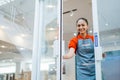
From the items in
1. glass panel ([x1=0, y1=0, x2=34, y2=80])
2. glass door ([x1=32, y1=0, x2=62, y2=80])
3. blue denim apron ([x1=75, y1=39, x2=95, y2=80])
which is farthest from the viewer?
glass panel ([x1=0, y1=0, x2=34, y2=80])

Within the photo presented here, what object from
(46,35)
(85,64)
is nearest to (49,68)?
(46,35)

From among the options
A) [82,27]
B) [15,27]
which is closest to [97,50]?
[82,27]

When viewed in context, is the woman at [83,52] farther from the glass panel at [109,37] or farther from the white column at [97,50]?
the white column at [97,50]

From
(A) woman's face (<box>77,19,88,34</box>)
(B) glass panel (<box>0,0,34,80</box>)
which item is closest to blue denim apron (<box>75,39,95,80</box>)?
(A) woman's face (<box>77,19,88,34</box>)

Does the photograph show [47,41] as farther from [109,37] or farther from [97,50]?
[109,37]

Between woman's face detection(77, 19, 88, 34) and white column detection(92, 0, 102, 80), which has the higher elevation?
woman's face detection(77, 19, 88, 34)

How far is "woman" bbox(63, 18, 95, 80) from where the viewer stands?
1.65 metres

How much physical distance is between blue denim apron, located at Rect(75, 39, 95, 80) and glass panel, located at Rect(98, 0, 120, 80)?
145 millimetres

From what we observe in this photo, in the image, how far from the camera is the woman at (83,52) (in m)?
1.65

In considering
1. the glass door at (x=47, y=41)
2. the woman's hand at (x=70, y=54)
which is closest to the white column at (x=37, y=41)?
the glass door at (x=47, y=41)

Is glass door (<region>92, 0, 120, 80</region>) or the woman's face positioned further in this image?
the woman's face

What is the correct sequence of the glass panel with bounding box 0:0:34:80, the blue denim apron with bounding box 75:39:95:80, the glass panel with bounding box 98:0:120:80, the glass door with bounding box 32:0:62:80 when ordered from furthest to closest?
the glass panel with bounding box 0:0:34:80 → the blue denim apron with bounding box 75:39:95:80 → the glass panel with bounding box 98:0:120:80 → the glass door with bounding box 32:0:62:80

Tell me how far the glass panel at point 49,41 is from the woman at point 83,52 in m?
0.33

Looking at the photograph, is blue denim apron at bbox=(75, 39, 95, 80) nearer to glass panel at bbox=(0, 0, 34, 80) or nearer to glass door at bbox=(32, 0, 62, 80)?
glass door at bbox=(32, 0, 62, 80)
